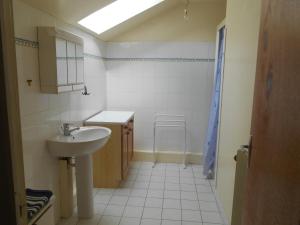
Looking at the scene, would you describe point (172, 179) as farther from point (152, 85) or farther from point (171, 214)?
point (152, 85)

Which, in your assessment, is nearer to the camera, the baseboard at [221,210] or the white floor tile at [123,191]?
the baseboard at [221,210]

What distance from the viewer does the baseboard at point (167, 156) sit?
3920 millimetres

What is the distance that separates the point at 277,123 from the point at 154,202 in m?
2.20

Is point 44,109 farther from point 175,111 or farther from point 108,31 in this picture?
point 175,111

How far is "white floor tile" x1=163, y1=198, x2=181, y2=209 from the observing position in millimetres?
2643

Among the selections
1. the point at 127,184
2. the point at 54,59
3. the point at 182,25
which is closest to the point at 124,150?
the point at 127,184

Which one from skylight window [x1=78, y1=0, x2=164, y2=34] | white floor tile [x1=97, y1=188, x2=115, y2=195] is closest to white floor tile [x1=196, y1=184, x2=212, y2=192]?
white floor tile [x1=97, y1=188, x2=115, y2=195]

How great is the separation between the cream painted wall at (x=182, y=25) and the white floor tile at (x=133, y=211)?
95.6 inches

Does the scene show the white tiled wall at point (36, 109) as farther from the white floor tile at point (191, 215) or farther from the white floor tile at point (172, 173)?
the white floor tile at point (172, 173)

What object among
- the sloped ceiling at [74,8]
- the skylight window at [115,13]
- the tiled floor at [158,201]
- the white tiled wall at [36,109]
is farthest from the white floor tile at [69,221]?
the skylight window at [115,13]

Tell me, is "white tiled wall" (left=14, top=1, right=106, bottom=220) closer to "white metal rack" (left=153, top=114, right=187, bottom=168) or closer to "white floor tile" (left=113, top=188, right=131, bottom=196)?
"white floor tile" (left=113, top=188, right=131, bottom=196)

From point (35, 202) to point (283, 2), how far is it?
4.95 feet

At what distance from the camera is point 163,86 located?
12.5 feet

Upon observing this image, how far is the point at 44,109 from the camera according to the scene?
2.05 metres
